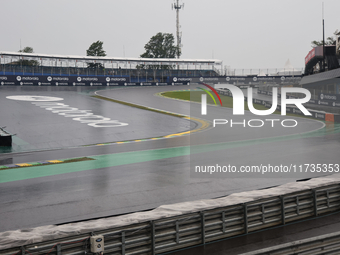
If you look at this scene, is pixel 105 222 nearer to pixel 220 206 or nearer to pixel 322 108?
pixel 220 206

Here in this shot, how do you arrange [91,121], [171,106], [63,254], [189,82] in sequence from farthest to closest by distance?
[189,82] → [171,106] → [91,121] → [63,254]

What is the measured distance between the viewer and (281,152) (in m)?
16.1

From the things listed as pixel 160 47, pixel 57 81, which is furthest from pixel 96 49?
pixel 57 81

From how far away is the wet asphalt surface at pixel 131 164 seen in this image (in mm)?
9047

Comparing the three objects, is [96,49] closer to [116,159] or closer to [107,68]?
[107,68]

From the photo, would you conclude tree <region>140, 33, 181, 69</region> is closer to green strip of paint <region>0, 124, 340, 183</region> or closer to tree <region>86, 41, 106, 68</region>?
tree <region>86, 41, 106, 68</region>

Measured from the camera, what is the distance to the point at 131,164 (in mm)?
14211

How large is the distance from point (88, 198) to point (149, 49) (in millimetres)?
107707

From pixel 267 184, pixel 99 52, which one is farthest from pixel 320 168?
pixel 99 52

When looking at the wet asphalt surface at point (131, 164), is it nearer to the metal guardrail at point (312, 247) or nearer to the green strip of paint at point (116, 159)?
the green strip of paint at point (116, 159)

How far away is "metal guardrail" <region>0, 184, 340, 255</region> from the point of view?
222 inches

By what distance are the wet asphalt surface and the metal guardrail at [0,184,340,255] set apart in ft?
7.51

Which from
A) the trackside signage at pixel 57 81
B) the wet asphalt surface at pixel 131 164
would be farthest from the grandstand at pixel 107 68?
the wet asphalt surface at pixel 131 164

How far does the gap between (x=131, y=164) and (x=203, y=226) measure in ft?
25.4
